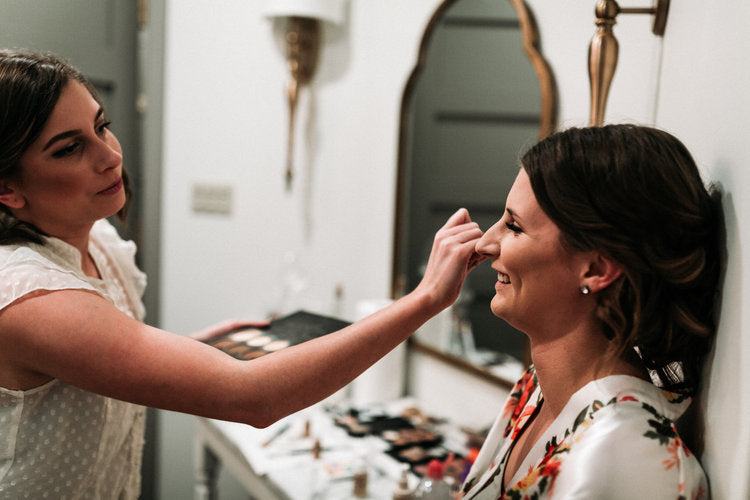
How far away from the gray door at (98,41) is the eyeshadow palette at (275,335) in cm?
128

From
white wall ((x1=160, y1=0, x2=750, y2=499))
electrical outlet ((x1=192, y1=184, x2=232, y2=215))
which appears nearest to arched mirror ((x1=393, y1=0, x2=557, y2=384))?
white wall ((x1=160, y1=0, x2=750, y2=499))

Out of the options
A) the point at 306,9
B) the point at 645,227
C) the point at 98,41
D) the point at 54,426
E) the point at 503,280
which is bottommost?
the point at 54,426

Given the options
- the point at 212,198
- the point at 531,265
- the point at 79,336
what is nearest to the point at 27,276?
the point at 79,336

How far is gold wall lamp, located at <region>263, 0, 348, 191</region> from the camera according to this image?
7.66 feet

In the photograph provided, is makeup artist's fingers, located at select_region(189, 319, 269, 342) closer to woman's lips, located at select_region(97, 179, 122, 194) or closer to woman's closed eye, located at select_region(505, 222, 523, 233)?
woman's lips, located at select_region(97, 179, 122, 194)

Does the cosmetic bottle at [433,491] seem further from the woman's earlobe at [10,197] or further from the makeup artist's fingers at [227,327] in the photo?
the woman's earlobe at [10,197]

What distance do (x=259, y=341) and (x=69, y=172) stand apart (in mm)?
467

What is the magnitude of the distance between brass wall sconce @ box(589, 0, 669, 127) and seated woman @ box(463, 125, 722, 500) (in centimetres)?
21

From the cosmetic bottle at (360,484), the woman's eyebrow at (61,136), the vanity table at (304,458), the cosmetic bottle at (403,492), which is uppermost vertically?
the woman's eyebrow at (61,136)

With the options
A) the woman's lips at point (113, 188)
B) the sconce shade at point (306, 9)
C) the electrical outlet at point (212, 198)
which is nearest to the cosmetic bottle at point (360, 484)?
the woman's lips at point (113, 188)

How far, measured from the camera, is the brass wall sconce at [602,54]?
1.04 m

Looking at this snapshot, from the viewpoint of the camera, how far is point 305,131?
8.49 feet

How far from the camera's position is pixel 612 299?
89cm

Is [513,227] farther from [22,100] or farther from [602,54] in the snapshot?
[22,100]
